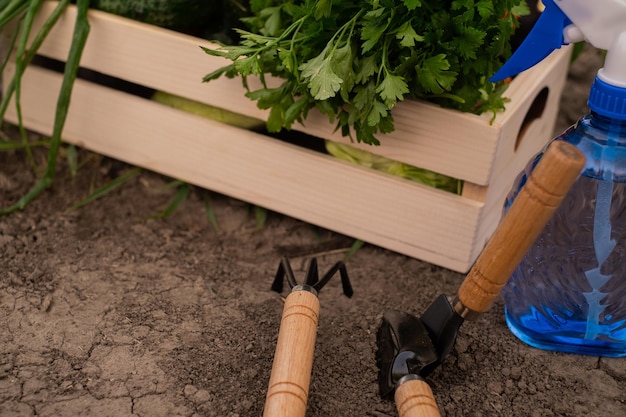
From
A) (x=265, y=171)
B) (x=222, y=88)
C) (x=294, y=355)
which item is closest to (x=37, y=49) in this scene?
(x=222, y=88)

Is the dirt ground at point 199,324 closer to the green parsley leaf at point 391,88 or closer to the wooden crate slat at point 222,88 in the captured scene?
the wooden crate slat at point 222,88

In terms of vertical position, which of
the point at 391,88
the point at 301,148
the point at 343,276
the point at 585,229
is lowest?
the point at 343,276

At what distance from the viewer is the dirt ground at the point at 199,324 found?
4.37 feet

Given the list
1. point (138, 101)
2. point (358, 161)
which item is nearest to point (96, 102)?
point (138, 101)

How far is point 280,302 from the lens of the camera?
1.56 m

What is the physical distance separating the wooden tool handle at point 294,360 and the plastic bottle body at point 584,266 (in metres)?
0.38

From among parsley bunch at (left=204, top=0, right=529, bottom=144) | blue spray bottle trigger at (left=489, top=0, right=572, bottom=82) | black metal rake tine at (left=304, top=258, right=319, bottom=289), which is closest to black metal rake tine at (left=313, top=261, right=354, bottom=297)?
black metal rake tine at (left=304, top=258, right=319, bottom=289)

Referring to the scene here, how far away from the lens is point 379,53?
1.41m

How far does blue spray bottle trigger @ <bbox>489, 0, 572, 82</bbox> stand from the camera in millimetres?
1221

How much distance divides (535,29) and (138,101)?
0.95 metres

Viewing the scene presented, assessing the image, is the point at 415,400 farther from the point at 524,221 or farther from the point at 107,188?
the point at 107,188

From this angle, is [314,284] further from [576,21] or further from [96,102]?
[96,102]

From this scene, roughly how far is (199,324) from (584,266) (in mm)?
687

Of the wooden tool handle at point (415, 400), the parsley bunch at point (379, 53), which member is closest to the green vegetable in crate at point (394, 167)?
the parsley bunch at point (379, 53)
